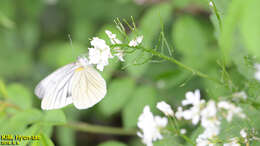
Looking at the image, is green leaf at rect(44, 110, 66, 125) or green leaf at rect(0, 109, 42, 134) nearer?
green leaf at rect(44, 110, 66, 125)

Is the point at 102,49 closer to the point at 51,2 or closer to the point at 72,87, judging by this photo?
the point at 72,87

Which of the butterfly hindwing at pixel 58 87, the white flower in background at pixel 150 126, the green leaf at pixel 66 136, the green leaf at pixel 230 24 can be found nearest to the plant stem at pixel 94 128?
the butterfly hindwing at pixel 58 87

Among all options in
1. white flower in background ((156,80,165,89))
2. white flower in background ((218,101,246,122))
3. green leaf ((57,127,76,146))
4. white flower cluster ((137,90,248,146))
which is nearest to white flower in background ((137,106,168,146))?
white flower cluster ((137,90,248,146))

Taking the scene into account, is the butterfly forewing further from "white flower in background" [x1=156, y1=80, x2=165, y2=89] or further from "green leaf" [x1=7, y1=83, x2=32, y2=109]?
"white flower in background" [x1=156, y1=80, x2=165, y2=89]

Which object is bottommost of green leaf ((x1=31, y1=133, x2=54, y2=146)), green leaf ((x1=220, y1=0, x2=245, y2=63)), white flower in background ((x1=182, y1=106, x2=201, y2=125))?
white flower in background ((x1=182, y1=106, x2=201, y2=125))

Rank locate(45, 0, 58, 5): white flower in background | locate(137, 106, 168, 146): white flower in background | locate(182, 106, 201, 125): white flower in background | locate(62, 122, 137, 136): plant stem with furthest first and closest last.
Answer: locate(45, 0, 58, 5): white flower in background
locate(62, 122, 137, 136): plant stem
locate(137, 106, 168, 146): white flower in background
locate(182, 106, 201, 125): white flower in background

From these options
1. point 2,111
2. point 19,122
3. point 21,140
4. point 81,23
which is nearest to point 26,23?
point 81,23

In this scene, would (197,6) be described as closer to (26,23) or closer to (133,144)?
(133,144)

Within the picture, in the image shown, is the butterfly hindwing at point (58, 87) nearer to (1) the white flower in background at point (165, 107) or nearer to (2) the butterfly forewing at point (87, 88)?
(2) the butterfly forewing at point (87, 88)
